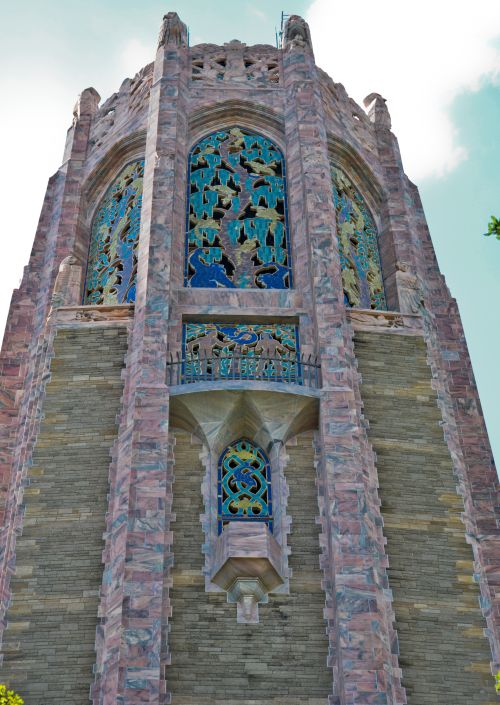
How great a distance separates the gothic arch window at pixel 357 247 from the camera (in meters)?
18.6

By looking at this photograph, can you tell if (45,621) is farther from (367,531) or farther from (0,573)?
(367,531)

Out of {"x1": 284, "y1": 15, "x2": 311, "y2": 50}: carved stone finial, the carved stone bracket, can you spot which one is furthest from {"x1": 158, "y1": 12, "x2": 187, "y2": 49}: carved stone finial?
the carved stone bracket

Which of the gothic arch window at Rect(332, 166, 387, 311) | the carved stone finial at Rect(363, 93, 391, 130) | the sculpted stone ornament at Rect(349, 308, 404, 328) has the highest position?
the carved stone finial at Rect(363, 93, 391, 130)

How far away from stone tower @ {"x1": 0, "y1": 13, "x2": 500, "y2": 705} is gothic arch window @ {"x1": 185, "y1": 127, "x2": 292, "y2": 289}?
0.14ft

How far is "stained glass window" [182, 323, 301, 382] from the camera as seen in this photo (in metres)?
16.4

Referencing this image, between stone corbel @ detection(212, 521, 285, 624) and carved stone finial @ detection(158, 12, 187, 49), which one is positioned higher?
carved stone finial @ detection(158, 12, 187, 49)

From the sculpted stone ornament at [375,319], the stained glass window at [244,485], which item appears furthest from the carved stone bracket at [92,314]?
the sculpted stone ornament at [375,319]

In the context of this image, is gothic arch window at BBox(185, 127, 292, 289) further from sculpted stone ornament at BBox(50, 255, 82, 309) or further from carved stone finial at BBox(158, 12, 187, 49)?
carved stone finial at BBox(158, 12, 187, 49)

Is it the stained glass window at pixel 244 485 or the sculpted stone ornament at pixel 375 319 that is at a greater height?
the sculpted stone ornament at pixel 375 319

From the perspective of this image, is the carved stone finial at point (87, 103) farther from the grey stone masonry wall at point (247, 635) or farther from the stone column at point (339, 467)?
the grey stone masonry wall at point (247, 635)

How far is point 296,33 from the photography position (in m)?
21.6

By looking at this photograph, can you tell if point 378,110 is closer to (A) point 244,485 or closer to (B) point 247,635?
(A) point 244,485

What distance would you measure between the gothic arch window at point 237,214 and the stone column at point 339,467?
0.36 meters

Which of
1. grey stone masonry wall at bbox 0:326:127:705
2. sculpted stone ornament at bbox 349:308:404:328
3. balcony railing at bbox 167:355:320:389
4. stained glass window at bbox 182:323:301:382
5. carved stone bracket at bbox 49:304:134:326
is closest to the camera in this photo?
grey stone masonry wall at bbox 0:326:127:705
